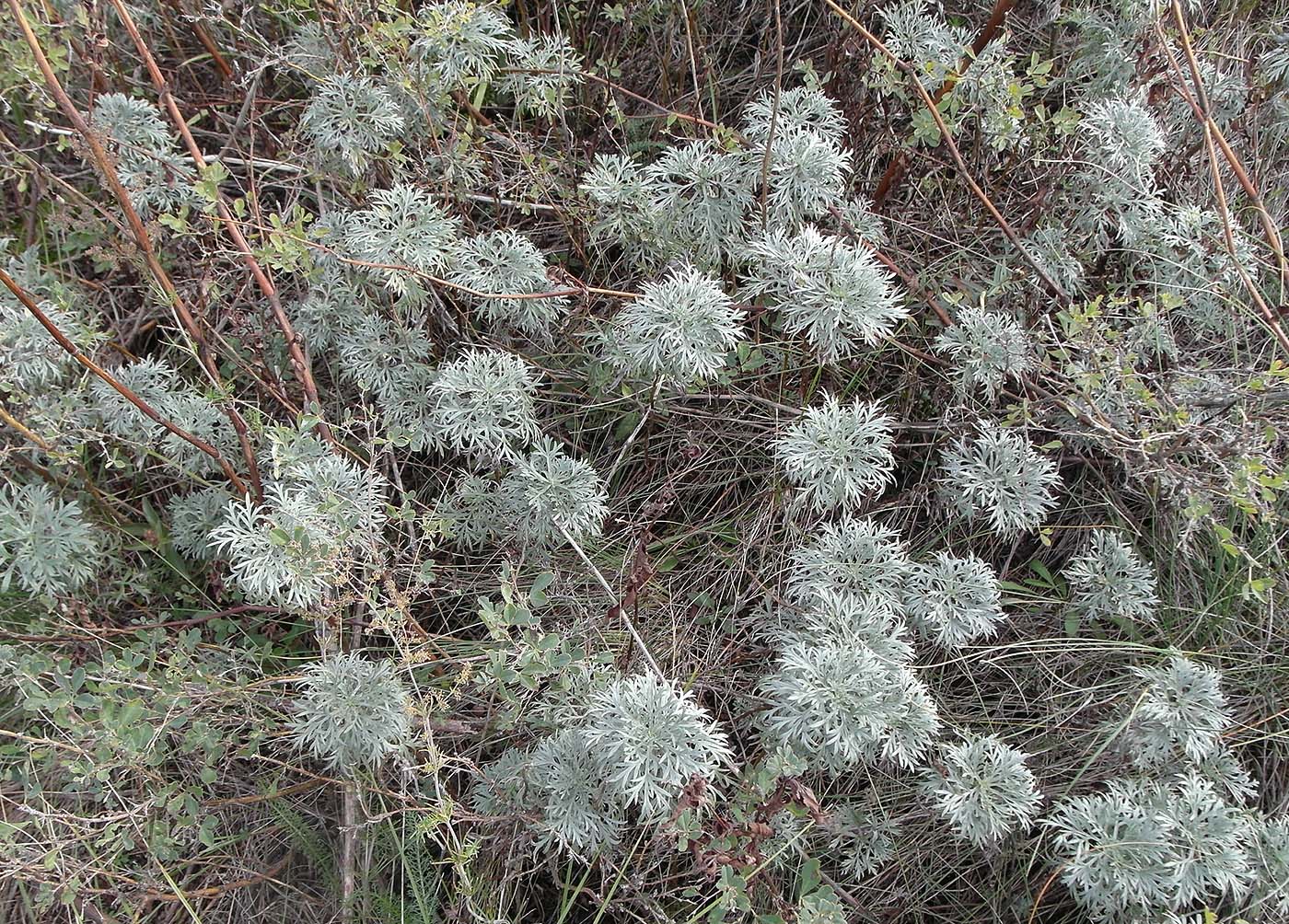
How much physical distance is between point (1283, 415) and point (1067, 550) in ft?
A: 1.84

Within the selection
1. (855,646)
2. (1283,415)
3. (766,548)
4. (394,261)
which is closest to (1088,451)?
(1283,415)

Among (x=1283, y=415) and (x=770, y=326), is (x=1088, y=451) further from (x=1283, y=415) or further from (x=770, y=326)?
(x=770, y=326)

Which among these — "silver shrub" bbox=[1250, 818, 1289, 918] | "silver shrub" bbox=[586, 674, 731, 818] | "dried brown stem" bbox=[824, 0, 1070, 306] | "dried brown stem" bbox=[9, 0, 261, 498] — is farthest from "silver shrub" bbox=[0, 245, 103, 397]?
"silver shrub" bbox=[1250, 818, 1289, 918]

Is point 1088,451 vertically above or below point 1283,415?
below

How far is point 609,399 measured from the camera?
2.38 meters

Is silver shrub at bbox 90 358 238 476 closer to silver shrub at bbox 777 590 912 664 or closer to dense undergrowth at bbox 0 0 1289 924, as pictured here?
dense undergrowth at bbox 0 0 1289 924

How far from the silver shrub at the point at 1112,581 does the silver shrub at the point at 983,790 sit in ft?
1.46

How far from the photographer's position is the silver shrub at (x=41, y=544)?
2037 mm

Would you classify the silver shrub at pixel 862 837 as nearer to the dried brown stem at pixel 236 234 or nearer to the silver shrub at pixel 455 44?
the dried brown stem at pixel 236 234

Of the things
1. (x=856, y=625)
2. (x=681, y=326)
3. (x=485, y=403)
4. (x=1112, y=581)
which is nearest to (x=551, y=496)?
(x=485, y=403)

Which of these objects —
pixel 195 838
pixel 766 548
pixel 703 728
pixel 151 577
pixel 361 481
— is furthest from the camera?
pixel 151 577

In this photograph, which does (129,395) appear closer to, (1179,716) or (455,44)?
(455,44)

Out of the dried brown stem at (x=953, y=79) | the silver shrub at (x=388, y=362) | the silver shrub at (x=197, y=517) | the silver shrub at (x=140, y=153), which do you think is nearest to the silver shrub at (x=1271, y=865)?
the dried brown stem at (x=953, y=79)

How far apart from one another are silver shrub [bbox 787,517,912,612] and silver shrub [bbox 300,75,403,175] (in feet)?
4.37
